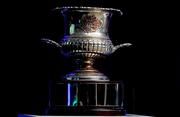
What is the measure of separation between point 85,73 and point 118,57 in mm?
330

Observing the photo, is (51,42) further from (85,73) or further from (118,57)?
(118,57)

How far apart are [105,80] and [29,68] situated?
14.9 inches

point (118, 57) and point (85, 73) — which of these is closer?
point (85, 73)

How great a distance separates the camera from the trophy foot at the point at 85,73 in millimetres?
2812

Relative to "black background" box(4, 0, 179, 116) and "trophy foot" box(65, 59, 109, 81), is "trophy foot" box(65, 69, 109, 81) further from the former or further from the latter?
"black background" box(4, 0, 179, 116)

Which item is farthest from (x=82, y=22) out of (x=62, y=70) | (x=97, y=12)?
(x=62, y=70)

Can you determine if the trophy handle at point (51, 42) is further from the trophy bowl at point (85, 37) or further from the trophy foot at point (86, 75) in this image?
the trophy foot at point (86, 75)

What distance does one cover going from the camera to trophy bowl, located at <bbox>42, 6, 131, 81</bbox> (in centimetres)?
280

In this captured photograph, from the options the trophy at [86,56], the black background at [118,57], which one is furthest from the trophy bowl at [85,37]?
the black background at [118,57]

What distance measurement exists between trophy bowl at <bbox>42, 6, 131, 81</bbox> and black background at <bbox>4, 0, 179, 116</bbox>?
0.18 m

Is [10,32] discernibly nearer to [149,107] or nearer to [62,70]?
[62,70]

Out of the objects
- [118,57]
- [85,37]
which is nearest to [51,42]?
[85,37]

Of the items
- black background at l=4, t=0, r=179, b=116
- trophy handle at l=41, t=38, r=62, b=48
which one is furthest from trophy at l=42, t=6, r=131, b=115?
black background at l=4, t=0, r=179, b=116

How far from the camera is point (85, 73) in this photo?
2.84 metres
